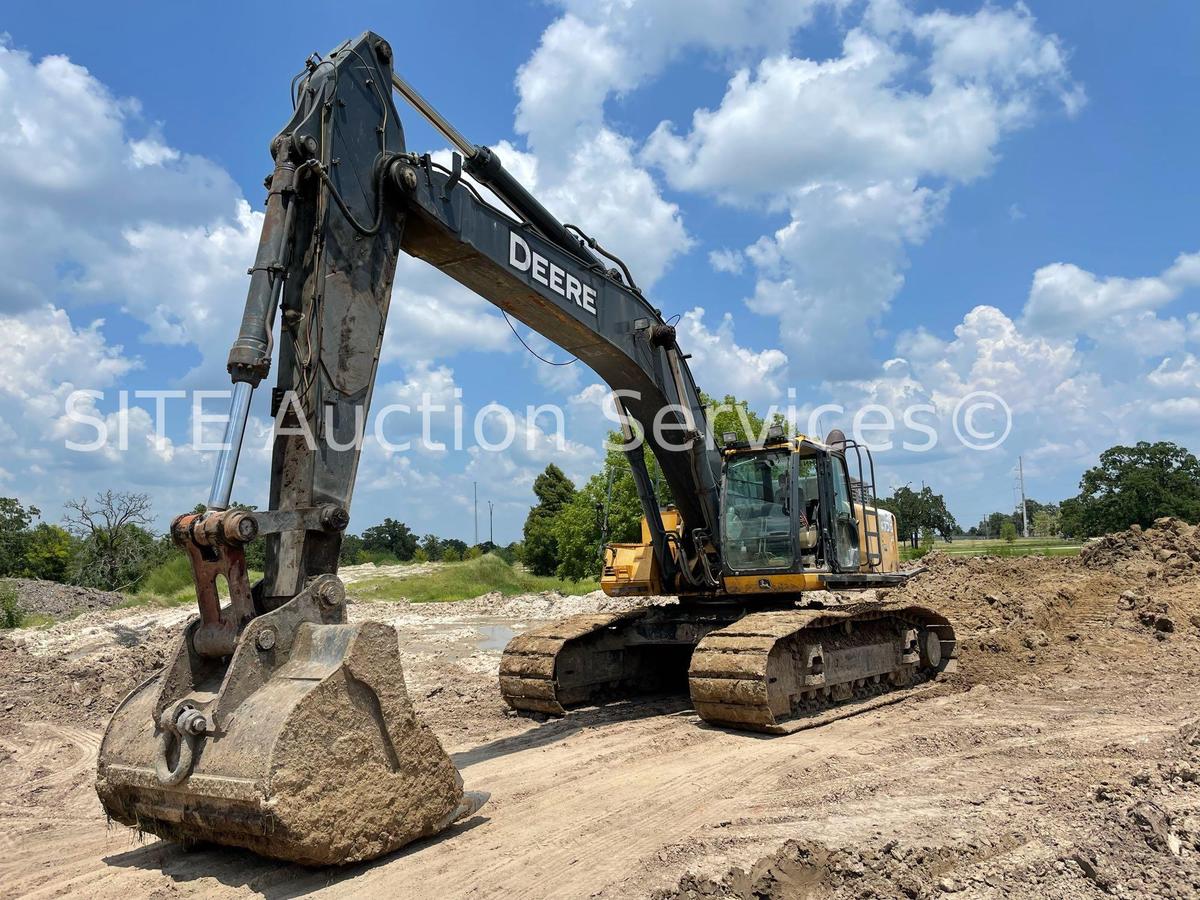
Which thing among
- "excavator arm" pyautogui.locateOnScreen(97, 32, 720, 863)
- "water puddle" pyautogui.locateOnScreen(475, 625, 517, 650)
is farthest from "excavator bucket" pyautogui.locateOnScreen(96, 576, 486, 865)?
"water puddle" pyautogui.locateOnScreen(475, 625, 517, 650)

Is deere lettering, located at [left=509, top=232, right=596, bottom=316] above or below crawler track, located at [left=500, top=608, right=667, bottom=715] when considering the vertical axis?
above

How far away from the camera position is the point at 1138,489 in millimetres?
52875

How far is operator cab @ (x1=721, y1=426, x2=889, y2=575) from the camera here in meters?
9.76

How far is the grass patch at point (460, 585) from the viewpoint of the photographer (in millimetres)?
33844

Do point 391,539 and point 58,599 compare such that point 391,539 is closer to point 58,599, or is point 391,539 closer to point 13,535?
point 13,535

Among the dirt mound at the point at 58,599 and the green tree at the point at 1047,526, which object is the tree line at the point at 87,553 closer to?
the dirt mound at the point at 58,599

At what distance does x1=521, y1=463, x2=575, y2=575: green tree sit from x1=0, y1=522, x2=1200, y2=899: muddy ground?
52986 mm

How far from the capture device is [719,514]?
9.99 meters

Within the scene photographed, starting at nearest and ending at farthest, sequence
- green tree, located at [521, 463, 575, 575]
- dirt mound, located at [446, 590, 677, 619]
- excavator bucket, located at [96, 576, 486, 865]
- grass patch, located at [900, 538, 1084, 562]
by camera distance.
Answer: excavator bucket, located at [96, 576, 486, 865] → dirt mound, located at [446, 590, 677, 619] → grass patch, located at [900, 538, 1084, 562] → green tree, located at [521, 463, 575, 575]

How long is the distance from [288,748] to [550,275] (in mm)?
4505

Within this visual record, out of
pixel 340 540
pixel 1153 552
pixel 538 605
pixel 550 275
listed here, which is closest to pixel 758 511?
pixel 550 275

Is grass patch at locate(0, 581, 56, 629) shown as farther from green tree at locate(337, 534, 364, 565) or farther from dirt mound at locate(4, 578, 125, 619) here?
green tree at locate(337, 534, 364, 565)

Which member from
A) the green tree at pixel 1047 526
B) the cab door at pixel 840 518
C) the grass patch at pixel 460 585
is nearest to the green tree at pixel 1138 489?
the green tree at pixel 1047 526

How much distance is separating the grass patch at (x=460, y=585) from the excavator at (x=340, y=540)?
22.7 m
